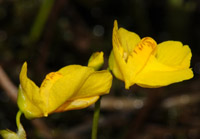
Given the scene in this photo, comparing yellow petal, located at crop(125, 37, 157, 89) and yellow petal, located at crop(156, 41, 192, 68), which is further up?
yellow petal, located at crop(125, 37, 157, 89)

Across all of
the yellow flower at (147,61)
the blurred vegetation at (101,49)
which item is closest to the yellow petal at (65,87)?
the yellow flower at (147,61)

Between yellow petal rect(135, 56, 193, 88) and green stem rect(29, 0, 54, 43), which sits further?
green stem rect(29, 0, 54, 43)

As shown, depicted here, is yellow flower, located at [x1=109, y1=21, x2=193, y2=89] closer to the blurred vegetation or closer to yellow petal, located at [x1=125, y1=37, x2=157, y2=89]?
yellow petal, located at [x1=125, y1=37, x2=157, y2=89]

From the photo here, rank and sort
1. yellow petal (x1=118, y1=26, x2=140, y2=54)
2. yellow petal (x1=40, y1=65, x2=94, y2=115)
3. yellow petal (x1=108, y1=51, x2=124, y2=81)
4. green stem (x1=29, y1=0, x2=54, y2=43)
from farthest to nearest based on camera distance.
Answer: green stem (x1=29, y1=0, x2=54, y2=43), yellow petal (x1=118, y1=26, x2=140, y2=54), yellow petal (x1=108, y1=51, x2=124, y2=81), yellow petal (x1=40, y1=65, x2=94, y2=115)

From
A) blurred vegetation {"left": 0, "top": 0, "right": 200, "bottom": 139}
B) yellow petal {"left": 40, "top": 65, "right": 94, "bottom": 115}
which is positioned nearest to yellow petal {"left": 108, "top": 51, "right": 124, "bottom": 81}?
yellow petal {"left": 40, "top": 65, "right": 94, "bottom": 115}

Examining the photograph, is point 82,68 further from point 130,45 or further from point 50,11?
point 50,11

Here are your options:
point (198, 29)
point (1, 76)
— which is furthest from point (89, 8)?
point (1, 76)

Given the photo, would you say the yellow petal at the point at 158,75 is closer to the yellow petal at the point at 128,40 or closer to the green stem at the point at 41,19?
the yellow petal at the point at 128,40

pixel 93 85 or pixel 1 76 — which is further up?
pixel 93 85
